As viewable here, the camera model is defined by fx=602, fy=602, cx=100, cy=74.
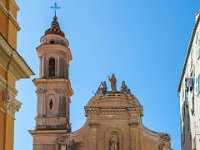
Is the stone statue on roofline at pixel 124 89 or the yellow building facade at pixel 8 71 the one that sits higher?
the stone statue on roofline at pixel 124 89

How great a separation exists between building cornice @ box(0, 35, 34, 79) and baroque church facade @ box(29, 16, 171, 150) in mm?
20321

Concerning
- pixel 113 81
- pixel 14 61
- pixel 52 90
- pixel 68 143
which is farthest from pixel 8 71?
pixel 52 90

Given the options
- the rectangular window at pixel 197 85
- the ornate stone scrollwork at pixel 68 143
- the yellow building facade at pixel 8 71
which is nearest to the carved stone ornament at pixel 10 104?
the yellow building facade at pixel 8 71

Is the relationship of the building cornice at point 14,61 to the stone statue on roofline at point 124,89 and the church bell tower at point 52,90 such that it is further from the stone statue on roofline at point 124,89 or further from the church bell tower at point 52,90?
the stone statue on roofline at point 124,89

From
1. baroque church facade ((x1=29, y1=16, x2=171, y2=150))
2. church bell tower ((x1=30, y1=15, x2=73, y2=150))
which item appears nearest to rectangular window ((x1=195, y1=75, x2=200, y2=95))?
baroque church facade ((x1=29, y1=16, x2=171, y2=150))

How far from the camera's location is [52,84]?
127 feet

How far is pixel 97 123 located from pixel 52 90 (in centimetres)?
384

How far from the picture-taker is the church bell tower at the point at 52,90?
37.2 meters

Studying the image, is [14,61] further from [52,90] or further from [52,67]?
[52,67]

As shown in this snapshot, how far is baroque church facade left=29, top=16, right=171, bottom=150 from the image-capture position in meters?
36.8

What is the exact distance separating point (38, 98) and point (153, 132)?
7.62 m

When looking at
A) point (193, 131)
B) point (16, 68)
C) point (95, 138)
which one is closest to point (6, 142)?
point (16, 68)

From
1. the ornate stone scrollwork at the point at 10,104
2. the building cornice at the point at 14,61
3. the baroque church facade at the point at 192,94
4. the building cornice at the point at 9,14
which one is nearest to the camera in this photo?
the building cornice at the point at 14,61

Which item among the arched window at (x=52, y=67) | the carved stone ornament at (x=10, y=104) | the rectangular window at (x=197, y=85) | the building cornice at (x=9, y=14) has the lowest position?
the carved stone ornament at (x=10, y=104)
